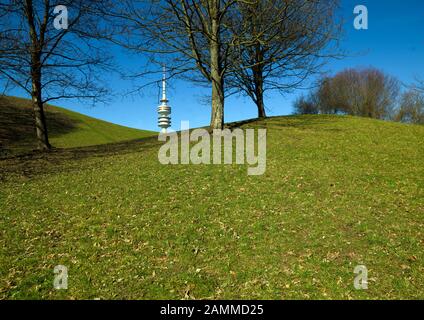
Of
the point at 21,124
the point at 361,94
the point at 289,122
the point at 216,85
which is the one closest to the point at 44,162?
the point at 216,85

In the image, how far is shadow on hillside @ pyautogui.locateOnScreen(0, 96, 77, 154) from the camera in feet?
85.8

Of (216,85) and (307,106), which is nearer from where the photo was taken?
(216,85)

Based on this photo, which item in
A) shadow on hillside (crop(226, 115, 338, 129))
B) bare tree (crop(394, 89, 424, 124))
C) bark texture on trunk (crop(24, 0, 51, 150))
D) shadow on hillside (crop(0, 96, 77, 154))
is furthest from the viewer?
bare tree (crop(394, 89, 424, 124))

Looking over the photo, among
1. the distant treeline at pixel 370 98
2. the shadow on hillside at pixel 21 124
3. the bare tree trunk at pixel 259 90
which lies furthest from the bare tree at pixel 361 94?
the shadow on hillside at pixel 21 124

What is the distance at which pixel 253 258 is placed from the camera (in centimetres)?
618

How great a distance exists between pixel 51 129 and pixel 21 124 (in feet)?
12.3

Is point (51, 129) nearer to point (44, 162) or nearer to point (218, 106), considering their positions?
point (44, 162)

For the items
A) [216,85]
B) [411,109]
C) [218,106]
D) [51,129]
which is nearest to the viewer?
[216,85]

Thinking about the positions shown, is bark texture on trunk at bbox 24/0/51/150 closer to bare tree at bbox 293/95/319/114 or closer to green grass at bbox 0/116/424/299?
green grass at bbox 0/116/424/299

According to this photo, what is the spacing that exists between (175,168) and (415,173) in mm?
9517

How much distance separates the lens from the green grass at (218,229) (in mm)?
5441

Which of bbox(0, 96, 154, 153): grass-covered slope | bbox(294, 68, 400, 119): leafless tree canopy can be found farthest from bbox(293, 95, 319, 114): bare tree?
bbox(0, 96, 154, 153): grass-covered slope

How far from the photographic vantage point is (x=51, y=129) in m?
37.1
